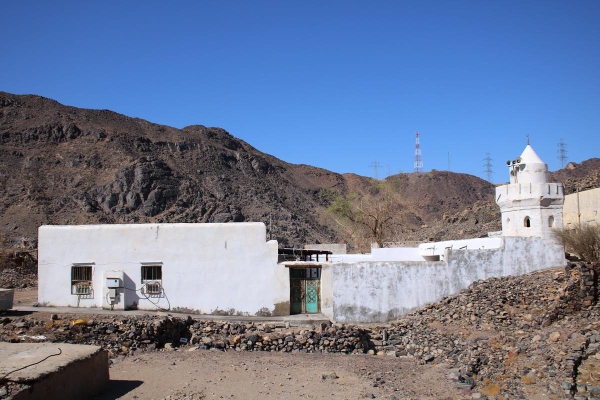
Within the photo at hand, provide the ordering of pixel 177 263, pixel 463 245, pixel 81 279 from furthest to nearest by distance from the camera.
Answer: pixel 463 245 < pixel 81 279 < pixel 177 263

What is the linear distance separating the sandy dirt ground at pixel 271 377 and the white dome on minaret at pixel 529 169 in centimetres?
855

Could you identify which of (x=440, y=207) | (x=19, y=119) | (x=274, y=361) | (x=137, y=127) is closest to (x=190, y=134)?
(x=137, y=127)

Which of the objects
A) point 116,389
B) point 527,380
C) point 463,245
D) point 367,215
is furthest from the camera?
point 367,215

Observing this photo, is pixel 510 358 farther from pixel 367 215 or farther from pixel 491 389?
pixel 367 215

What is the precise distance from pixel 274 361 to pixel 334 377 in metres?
2.02

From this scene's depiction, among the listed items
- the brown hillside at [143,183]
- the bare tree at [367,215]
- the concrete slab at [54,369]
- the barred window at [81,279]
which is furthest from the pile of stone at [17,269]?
the concrete slab at [54,369]

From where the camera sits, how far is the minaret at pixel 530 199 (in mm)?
18188

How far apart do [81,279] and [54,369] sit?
10677 millimetres

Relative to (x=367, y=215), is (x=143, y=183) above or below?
above

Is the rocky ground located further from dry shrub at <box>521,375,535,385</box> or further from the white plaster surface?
the white plaster surface

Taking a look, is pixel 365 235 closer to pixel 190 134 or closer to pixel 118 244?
pixel 118 244

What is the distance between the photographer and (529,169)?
18.7m

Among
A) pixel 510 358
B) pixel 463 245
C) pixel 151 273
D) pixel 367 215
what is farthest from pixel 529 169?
pixel 151 273

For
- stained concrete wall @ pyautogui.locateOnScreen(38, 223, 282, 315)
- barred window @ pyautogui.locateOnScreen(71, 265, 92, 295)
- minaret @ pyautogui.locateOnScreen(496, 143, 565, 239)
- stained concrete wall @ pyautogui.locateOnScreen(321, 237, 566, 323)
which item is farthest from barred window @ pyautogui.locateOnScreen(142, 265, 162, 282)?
minaret @ pyautogui.locateOnScreen(496, 143, 565, 239)
